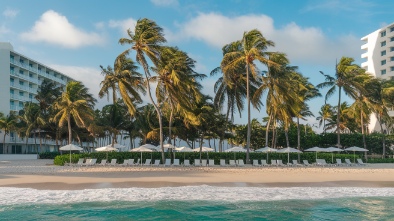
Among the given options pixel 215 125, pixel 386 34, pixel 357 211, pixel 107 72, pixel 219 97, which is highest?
pixel 386 34

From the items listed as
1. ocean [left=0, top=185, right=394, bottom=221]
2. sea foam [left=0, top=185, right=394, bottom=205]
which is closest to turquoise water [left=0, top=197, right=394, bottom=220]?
ocean [left=0, top=185, right=394, bottom=221]

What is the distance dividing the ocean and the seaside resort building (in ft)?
195

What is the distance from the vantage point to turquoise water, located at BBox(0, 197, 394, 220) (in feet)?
36.8

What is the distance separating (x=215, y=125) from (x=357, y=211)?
2898 centimetres

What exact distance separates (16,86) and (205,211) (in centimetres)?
7303

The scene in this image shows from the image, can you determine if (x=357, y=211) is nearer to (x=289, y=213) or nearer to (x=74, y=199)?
(x=289, y=213)

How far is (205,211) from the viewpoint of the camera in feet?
39.2

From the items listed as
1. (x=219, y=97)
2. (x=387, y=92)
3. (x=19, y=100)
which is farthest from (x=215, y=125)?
(x=19, y=100)

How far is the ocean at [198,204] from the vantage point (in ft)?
37.2

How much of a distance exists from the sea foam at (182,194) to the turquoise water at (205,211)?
0.62 meters

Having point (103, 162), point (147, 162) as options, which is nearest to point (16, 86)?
point (103, 162)

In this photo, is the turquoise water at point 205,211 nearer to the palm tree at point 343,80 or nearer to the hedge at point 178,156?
the hedge at point 178,156

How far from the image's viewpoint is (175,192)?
14.6m

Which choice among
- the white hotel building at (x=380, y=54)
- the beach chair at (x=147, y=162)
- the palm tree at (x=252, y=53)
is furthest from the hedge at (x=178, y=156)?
the white hotel building at (x=380, y=54)
